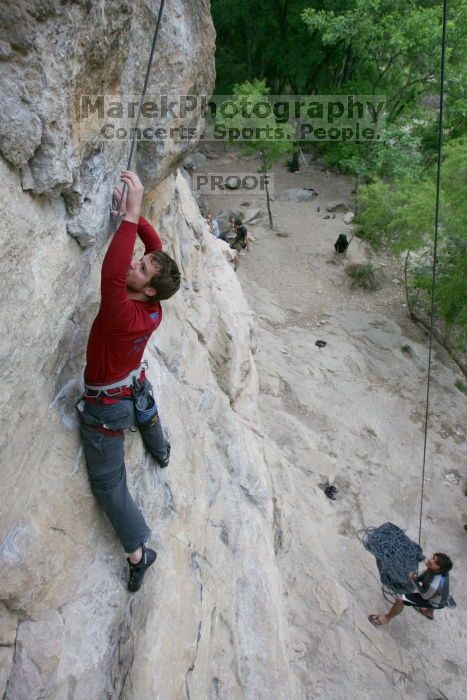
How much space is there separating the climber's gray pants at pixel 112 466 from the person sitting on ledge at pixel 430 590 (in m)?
3.85

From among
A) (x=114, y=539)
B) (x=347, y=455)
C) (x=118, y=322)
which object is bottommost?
(x=347, y=455)

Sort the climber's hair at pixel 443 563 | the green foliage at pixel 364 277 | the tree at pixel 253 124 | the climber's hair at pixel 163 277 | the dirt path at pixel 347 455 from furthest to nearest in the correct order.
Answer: the green foliage at pixel 364 277
the tree at pixel 253 124
the dirt path at pixel 347 455
the climber's hair at pixel 443 563
the climber's hair at pixel 163 277

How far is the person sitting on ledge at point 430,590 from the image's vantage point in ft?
16.9

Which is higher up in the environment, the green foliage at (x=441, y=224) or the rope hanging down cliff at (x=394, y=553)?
the green foliage at (x=441, y=224)

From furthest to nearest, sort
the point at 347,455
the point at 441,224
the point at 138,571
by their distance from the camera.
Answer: the point at 441,224
the point at 347,455
the point at 138,571

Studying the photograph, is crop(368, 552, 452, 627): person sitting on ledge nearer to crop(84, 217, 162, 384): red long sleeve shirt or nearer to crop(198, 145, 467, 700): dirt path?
crop(198, 145, 467, 700): dirt path

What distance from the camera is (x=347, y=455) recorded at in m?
8.20

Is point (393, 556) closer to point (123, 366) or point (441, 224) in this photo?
point (123, 366)

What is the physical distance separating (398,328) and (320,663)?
8.60 metres

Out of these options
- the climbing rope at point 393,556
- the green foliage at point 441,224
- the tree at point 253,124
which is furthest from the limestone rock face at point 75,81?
the tree at point 253,124

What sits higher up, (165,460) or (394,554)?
(165,460)

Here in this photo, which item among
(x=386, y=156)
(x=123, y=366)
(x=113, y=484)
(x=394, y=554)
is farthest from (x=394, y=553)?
(x=386, y=156)

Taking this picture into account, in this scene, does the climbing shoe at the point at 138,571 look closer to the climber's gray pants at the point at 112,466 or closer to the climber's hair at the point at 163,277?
the climber's gray pants at the point at 112,466

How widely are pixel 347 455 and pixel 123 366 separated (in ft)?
21.0
